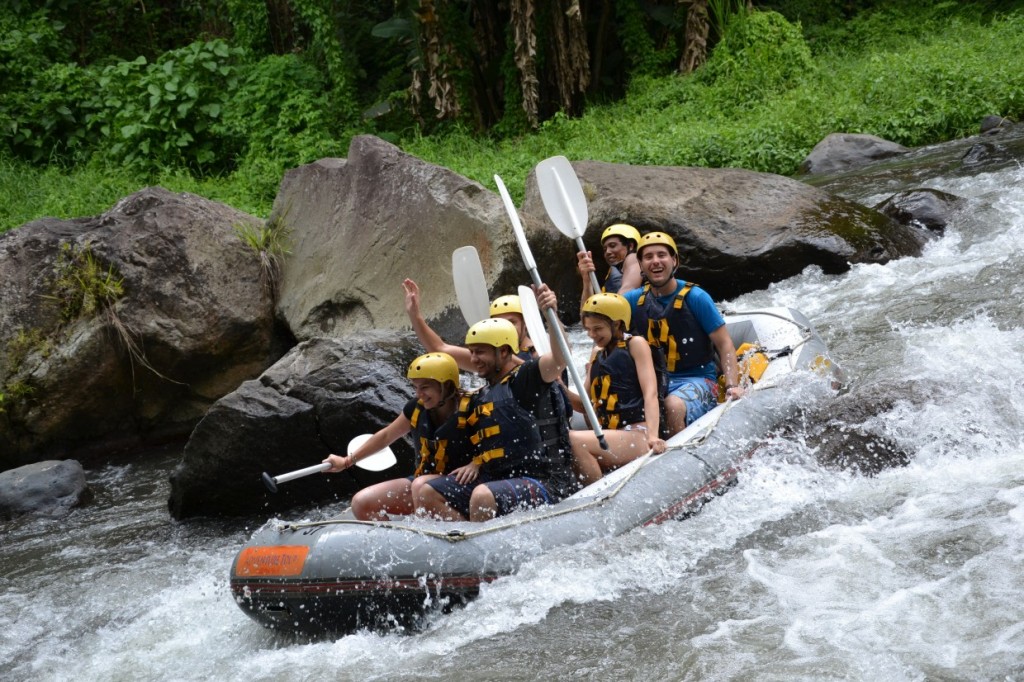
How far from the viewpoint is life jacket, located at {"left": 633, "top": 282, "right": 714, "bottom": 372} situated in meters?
5.22

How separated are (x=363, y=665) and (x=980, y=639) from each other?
2018 millimetres

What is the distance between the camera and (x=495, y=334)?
172 inches

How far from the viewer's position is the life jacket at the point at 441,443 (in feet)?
14.5

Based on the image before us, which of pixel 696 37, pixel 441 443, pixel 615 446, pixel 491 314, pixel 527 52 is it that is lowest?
pixel 615 446

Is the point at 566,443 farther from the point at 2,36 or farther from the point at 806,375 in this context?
the point at 2,36

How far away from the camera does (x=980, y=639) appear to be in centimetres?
328

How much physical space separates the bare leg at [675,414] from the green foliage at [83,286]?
4290 millimetres

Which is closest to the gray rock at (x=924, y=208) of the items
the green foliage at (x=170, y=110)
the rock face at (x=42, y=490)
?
the rock face at (x=42, y=490)

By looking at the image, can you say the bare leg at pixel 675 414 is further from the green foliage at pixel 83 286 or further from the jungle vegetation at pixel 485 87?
the jungle vegetation at pixel 485 87

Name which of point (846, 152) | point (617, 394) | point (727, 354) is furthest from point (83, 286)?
point (846, 152)

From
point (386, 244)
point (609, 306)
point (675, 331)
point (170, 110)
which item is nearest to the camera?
point (609, 306)

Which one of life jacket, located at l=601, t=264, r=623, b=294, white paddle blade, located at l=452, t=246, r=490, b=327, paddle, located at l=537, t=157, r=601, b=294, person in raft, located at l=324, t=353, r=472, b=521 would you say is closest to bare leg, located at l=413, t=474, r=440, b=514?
person in raft, located at l=324, t=353, r=472, b=521

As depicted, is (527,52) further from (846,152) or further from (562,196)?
(562,196)

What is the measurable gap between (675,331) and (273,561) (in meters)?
2.21
